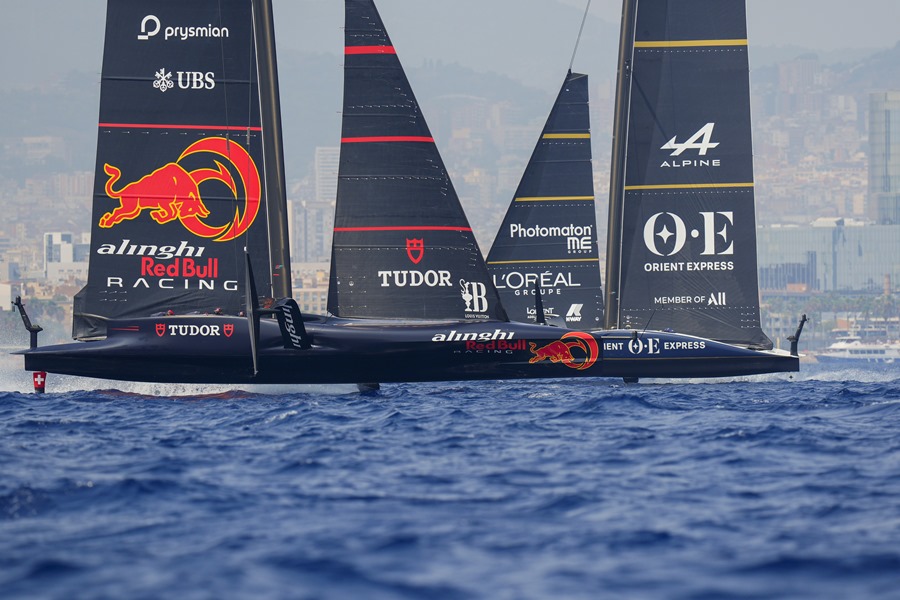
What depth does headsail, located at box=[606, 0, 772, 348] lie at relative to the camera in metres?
A: 24.8

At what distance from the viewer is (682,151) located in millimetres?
24766

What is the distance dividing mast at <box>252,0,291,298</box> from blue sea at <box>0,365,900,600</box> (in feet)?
17.1

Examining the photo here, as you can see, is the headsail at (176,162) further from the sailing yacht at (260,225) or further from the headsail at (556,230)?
the headsail at (556,230)

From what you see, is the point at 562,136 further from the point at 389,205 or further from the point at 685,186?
the point at 389,205

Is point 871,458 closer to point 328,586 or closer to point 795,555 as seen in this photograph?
point 795,555

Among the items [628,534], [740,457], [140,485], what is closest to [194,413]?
[140,485]

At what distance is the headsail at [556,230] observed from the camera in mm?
28688

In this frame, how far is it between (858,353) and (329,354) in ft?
428

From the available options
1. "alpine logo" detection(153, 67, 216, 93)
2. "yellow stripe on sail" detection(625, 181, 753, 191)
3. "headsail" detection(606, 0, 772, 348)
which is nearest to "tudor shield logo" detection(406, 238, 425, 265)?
"alpine logo" detection(153, 67, 216, 93)

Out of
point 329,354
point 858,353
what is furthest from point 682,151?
point 858,353

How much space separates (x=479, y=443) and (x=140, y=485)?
4.06 m

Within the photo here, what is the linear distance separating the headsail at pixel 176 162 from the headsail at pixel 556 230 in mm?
7542

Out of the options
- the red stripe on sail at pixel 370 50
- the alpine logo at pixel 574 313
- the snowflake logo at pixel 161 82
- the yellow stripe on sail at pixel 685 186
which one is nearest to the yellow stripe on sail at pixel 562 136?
the alpine logo at pixel 574 313

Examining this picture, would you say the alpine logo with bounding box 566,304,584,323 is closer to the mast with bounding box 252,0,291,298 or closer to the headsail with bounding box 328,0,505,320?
the headsail with bounding box 328,0,505,320
